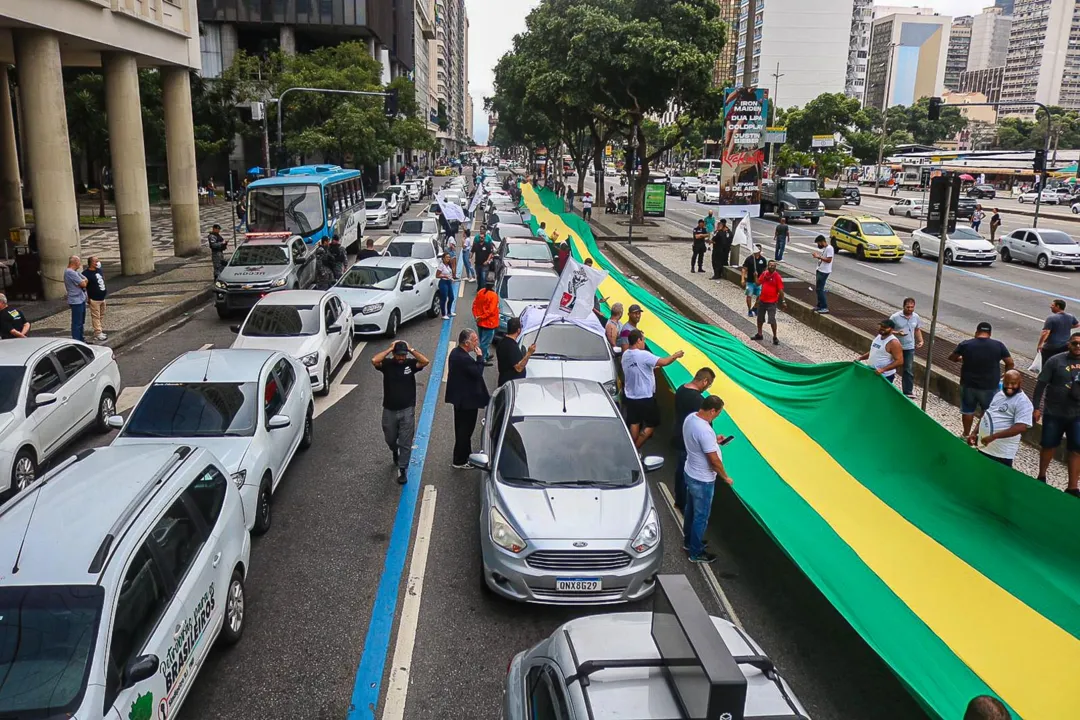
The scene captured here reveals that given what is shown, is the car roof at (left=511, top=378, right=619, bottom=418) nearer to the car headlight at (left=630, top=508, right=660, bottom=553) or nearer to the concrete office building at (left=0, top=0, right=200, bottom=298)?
the car headlight at (left=630, top=508, right=660, bottom=553)

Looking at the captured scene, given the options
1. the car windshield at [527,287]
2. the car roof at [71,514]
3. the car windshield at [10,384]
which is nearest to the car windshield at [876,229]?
the car windshield at [527,287]

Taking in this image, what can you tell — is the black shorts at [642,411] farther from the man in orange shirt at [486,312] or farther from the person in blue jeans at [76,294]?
the person in blue jeans at [76,294]

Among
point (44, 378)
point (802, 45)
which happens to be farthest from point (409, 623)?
point (802, 45)

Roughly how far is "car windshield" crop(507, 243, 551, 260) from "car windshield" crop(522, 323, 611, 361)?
8.64 m

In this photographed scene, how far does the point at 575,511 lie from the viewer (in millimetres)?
7375

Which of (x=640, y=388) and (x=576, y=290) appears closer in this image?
(x=640, y=388)

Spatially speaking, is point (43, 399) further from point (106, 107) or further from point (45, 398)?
point (106, 107)

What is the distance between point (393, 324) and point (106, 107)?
1674 centimetres

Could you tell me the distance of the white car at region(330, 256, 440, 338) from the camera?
682 inches

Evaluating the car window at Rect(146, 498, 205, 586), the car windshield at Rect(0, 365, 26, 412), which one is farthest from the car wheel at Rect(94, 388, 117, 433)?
the car window at Rect(146, 498, 205, 586)

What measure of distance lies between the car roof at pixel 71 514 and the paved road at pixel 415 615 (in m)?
1.54

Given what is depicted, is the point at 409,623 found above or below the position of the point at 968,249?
below

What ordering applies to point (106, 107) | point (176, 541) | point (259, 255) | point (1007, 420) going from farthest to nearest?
point (106, 107)
point (259, 255)
point (1007, 420)
point (176, 541)

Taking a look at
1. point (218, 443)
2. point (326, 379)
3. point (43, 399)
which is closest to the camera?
point (218, 443)
